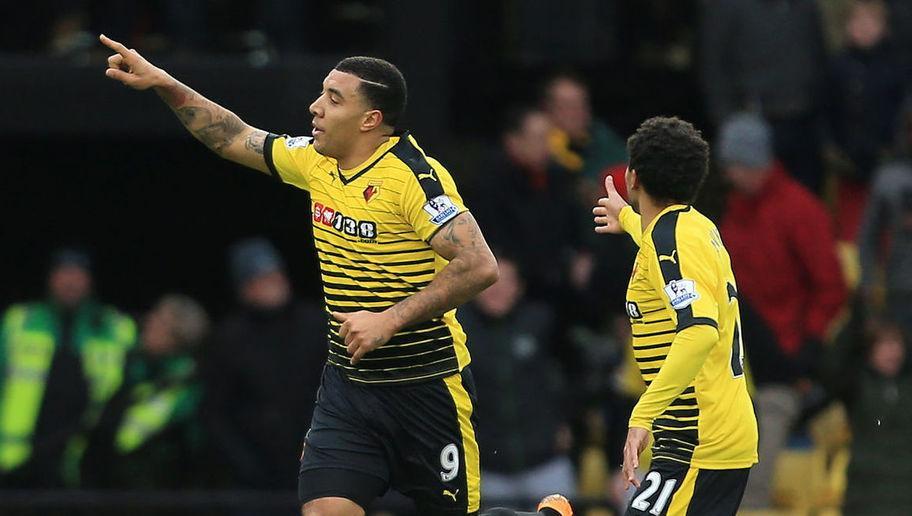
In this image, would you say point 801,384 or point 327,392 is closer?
point 327,392

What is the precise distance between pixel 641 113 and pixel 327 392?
669 centimetres

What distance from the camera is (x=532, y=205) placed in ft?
36.2

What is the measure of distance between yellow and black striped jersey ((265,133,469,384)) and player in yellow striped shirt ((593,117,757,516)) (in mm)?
696

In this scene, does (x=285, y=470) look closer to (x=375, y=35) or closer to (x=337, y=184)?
(x=375, y=35)

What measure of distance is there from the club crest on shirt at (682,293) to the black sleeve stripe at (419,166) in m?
0.95

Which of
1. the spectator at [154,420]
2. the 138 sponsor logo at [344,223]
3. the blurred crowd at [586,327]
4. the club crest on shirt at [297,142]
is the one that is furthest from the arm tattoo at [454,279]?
the spectator at [154,420]

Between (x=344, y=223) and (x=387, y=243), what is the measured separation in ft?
0.55

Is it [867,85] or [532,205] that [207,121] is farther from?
[867,85]

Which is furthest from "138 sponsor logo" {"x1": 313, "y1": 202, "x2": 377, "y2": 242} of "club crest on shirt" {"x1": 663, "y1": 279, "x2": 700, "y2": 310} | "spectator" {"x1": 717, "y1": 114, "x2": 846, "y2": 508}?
"spectator" {"x1": 717, "y1": 114, "x2": 846, "y2": 508}

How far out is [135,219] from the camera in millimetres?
13703

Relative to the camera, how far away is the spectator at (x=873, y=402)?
10180 mm

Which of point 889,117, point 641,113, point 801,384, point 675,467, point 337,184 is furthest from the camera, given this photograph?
point 641,113

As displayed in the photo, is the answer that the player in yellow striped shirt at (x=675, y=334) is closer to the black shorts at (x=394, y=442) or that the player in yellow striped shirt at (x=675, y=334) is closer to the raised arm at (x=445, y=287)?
the raised arm at (x=445, y=287)

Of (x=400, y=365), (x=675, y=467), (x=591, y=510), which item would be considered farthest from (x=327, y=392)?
(x=591, y=510)
